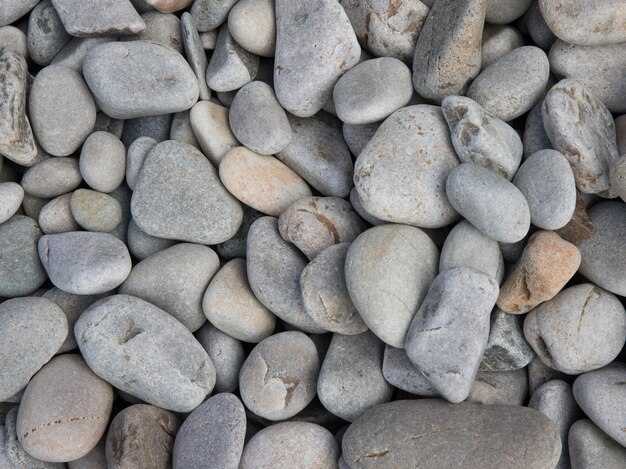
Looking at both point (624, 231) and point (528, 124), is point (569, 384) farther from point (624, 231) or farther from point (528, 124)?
point (528, 124)

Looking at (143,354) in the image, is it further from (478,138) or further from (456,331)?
→ (478,138)

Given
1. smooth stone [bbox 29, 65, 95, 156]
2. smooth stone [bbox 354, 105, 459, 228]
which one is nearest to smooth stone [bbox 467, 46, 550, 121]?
smooth stone [bbox 354, 105, 459, 228]

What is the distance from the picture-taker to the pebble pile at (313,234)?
5.68ft

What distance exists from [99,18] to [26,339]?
1.12 m

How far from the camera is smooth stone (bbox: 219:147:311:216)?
82.0 inches

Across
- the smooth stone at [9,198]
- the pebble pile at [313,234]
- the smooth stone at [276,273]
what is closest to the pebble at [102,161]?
the pebble pile at [313,234]

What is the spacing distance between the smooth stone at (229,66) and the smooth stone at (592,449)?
62.4 inches

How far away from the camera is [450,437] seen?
5.46 ft

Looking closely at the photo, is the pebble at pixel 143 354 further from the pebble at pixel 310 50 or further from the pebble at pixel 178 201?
the pebble at pixel 310 50

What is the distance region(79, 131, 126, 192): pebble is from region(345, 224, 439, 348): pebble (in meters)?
0.92

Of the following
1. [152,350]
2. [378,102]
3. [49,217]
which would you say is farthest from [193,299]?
[378,102]

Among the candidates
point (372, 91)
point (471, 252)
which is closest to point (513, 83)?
point (372, 91)

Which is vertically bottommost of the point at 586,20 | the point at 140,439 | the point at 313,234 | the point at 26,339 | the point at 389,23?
the point at 140,439

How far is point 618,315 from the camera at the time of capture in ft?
5.85
